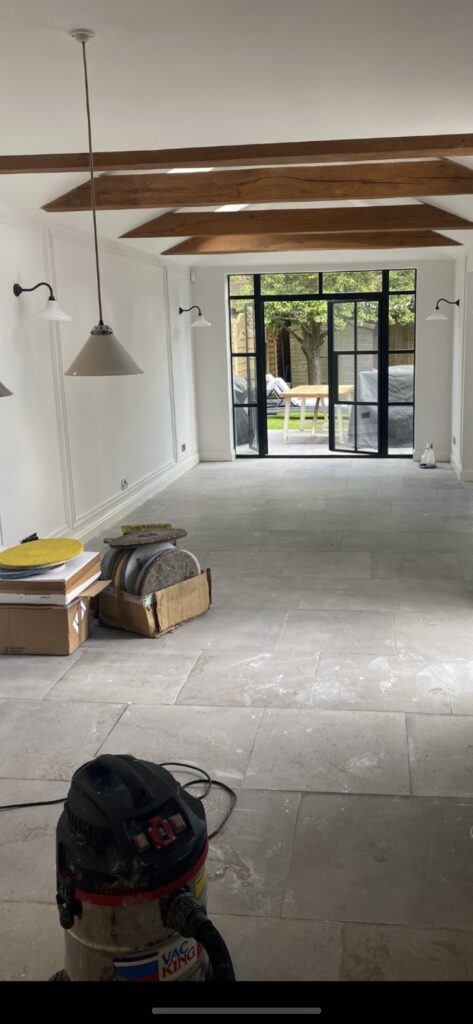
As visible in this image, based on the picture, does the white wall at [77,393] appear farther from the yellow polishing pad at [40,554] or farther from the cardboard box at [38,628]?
the cardboard box at [38,628]

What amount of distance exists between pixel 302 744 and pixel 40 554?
6.64 ft

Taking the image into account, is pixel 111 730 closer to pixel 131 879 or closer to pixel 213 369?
pixel 131 879

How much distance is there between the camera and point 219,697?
12.9 ft

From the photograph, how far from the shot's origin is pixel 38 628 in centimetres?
459

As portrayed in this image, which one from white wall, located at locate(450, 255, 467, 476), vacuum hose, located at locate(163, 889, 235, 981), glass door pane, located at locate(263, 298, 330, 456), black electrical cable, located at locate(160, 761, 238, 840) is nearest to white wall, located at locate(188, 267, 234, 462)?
white wall, located at locate(450, 255, 467, 476)

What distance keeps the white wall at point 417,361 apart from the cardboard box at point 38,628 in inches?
278

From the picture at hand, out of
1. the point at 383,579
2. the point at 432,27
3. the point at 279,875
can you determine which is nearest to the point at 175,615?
the point at 383,579

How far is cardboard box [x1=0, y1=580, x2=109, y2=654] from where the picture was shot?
179 inches

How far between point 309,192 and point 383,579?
3.02m

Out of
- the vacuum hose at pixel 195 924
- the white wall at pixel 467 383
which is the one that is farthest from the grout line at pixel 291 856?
the white wall at pixel 467 383

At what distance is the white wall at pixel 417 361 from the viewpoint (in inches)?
414

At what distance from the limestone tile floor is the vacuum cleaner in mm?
584

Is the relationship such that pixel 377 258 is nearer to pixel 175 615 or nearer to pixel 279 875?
pixel 175 615

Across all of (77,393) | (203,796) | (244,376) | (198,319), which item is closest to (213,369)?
(244,376)
